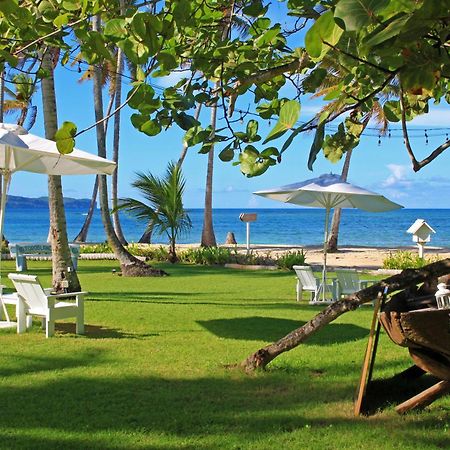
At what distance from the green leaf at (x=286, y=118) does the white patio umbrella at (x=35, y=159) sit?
20.2ft

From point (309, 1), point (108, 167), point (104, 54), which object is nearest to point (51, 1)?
point (104, 54)

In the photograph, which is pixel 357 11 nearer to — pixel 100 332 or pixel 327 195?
pixel 100 332

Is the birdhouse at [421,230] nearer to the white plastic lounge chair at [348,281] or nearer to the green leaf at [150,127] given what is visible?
the white plastic lounge chair at [348,281]

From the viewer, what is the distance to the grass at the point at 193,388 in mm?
4113

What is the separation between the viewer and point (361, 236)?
67000 mm

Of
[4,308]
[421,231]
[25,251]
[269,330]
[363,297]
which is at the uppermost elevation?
[421,231]

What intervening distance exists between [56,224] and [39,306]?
323 cm

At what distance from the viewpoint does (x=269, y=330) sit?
7945 millimetres

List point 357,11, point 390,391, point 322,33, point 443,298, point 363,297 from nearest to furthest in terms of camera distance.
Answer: point 357,11, point 322,33, point 443,298, point 363,297, point 390,391

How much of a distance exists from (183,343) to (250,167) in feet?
17.1

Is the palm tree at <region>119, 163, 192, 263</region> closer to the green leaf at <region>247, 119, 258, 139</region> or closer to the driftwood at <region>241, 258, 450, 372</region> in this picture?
the driftwood at <region>241, 258, 450, 372</region>

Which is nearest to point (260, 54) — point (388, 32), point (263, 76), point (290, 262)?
point (263, 76)

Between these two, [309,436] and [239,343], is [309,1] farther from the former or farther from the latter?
[239,343]

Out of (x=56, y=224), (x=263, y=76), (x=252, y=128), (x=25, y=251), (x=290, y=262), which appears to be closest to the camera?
(x=252, y=128)
